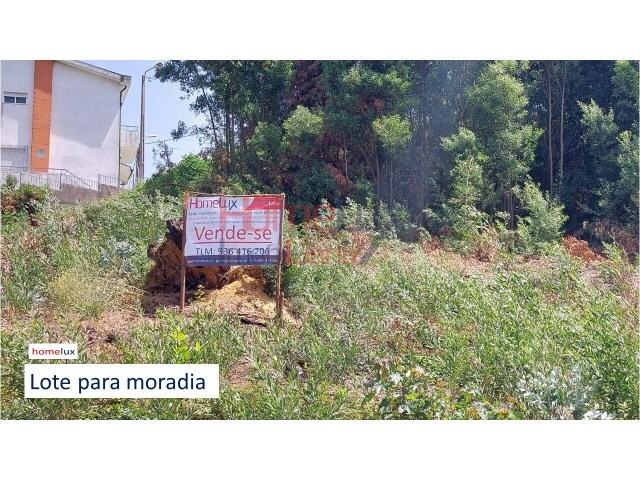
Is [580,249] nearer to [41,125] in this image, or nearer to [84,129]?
[84,129]

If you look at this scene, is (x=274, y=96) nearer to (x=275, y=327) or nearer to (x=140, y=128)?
(x=140, y=128)

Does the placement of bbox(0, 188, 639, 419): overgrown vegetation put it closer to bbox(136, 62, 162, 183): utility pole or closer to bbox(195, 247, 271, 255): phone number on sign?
bbox(136, 62, 162, 183): utility pole

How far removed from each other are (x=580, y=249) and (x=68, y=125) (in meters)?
6.99

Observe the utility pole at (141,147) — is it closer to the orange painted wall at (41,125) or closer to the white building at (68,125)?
the white building at (68,125)

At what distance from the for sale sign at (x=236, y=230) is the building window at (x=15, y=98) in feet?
6.24

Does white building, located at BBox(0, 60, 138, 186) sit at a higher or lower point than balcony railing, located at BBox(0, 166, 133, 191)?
higher

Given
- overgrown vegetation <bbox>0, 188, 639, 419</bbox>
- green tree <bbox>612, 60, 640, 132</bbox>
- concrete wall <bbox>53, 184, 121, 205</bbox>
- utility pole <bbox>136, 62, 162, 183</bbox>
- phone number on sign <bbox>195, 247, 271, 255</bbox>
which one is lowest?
→ overgrown vegetation <bbox>0, 188, 639, 419</bbox>

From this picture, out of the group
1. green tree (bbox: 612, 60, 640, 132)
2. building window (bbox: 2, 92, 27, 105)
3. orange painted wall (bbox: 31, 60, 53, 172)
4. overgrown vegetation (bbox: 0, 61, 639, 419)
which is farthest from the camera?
green tree (bbox: 612, 60, 640, 132)

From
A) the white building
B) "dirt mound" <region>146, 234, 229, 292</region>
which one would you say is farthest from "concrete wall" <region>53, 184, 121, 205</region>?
"dirt mound" <region>146, 234, 229, 292</region>

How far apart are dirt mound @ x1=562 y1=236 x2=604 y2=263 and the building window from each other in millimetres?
6940

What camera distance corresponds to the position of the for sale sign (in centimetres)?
679

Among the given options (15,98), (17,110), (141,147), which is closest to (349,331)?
(141,147)

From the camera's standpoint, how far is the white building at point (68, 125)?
6.98m

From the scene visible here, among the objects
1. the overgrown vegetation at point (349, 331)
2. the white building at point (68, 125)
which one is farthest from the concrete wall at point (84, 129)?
the overgrown vegetation at point (349, 331)
